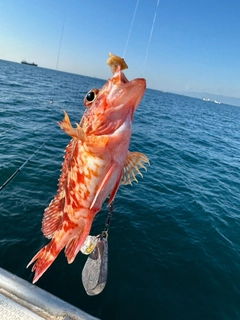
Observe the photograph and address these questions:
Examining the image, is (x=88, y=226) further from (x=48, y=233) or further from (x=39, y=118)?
(x=39, y=118)

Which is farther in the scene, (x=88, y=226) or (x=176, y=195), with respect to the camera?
(x=176, y=195)

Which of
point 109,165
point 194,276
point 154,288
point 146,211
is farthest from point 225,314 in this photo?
point 109,165

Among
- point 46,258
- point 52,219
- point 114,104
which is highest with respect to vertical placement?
point 114,104

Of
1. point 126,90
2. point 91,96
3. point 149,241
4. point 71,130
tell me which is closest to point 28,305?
point 71,130

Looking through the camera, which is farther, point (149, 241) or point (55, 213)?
point (149, 241)

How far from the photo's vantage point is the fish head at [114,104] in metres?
2.31

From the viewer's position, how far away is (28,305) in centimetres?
385

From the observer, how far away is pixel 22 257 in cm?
649

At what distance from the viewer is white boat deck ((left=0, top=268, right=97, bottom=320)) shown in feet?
12.0

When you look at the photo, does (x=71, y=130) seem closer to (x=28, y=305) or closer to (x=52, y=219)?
(x=52, y=219)

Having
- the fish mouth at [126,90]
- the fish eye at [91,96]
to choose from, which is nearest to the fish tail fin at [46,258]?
the fish eye at [91,96]

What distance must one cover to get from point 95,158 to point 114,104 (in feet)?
2.06

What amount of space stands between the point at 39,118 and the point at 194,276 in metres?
18.0

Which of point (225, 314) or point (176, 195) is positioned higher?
point (176, 195)
